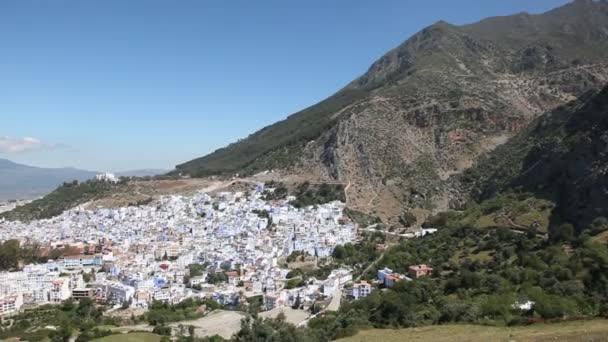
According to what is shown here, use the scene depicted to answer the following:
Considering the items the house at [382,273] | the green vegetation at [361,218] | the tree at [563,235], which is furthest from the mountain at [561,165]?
the house at [382,273]

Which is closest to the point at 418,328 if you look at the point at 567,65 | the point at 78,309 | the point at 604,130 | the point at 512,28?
the point at 78,309

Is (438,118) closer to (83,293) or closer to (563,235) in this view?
(563,235)

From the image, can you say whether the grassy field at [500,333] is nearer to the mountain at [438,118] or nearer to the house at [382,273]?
the house at [382,273]

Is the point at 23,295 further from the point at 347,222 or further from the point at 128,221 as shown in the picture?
the point at 347,222

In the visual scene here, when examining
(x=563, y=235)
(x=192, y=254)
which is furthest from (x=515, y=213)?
(x=192, y=254)

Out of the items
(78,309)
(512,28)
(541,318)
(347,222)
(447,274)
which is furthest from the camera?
(512,28)
